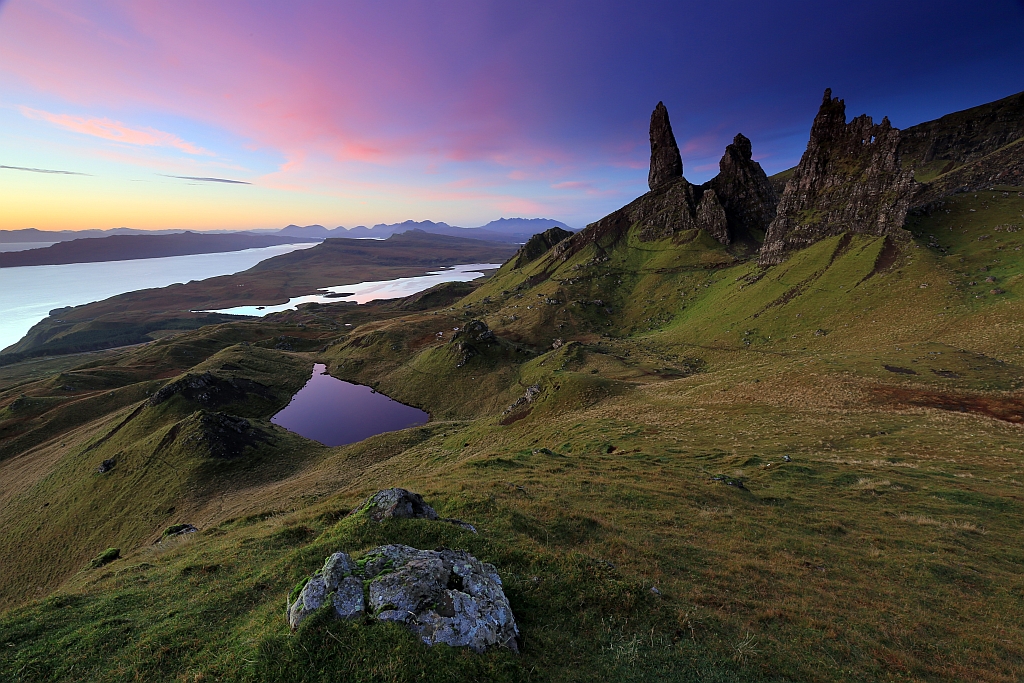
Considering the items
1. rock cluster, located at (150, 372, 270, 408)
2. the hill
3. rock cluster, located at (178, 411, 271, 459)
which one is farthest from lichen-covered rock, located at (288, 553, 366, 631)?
rock cluster, located at (150, 372, 270, 408)

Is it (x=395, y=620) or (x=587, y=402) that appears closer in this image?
(x=395, y=620)

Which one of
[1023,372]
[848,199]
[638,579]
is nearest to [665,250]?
[848,199]

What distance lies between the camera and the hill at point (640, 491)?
9773 millimetres

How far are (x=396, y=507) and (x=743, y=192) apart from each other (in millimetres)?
162438

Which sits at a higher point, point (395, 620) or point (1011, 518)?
point (395, 620)

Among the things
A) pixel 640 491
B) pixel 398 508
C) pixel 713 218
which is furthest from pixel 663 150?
pixel 398 508

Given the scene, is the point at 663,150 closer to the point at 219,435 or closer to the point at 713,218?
the point at 713,218

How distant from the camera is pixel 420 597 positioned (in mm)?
8789

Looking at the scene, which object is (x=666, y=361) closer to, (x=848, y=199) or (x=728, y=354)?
(x=728, y=354)

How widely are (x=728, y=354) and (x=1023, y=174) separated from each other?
4099 inches

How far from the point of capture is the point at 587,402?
47.0 meters

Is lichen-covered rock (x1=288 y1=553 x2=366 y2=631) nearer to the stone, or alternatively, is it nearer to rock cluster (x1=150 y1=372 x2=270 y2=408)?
rock cluster (x1=150 y1=372 x2=270 y2=408)

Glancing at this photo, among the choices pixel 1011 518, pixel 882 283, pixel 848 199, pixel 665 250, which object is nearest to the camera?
pixel 1011 518

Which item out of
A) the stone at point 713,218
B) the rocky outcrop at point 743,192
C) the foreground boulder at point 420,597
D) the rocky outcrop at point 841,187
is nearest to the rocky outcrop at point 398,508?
the foreground boulder at point 420,597
